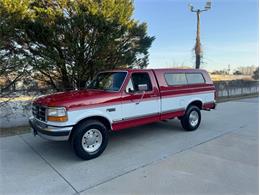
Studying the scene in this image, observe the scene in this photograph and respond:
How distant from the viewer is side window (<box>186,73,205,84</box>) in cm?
657

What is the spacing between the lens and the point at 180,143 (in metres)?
5.25

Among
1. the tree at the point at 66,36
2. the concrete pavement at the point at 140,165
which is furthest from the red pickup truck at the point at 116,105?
the tree at the point at 66,36

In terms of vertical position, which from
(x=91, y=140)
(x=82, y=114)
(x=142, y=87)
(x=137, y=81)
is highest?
(x=137, y=81)

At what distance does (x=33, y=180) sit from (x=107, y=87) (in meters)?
2.53

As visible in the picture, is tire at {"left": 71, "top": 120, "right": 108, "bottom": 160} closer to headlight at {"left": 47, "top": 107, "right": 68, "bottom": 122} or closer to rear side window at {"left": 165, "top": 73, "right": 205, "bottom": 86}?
headlight at {"left": 47, "top": 107, "right": 68, "bottom": 122}

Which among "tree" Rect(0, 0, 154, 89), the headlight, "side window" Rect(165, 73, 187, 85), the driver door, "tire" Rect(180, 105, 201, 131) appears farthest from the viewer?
"tree" Rect(0, 0, 154, 89)

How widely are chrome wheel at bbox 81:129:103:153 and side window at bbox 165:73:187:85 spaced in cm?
255

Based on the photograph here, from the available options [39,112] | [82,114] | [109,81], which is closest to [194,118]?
[109,81]

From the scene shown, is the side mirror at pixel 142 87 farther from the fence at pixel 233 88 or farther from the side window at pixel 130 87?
the fence at pixel 233 88

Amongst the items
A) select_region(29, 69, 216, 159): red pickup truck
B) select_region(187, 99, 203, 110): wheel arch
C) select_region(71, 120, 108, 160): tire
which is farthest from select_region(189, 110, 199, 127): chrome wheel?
select_region(71, 120, 108, 160): tire

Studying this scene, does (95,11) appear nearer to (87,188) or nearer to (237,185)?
(87,188)

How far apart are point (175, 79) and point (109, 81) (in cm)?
204

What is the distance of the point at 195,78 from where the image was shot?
678 cm

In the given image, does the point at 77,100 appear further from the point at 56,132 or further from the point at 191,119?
the point at 191,119
